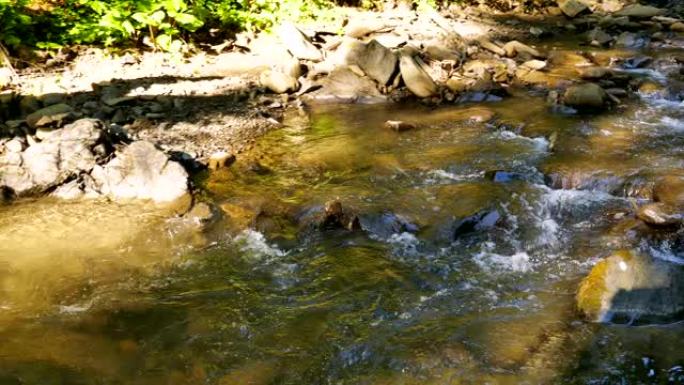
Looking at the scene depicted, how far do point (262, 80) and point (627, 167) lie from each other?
6336mm

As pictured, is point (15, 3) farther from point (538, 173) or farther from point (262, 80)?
point (538, 173)

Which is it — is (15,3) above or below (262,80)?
above

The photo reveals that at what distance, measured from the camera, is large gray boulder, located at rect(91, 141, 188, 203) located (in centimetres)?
685

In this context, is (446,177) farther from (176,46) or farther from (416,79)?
(176,46)

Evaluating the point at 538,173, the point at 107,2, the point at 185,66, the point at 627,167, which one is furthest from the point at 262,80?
the point at 627,167

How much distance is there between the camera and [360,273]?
211 inches

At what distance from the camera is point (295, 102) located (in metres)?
10.3

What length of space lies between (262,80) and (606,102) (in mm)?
6024

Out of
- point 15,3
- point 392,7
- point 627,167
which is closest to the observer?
point 627,167

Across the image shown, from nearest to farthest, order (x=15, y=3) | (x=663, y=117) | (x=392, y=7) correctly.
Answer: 1. (x=663, y=117)
2. (x=15, y=3)
3. (x=392, y=7)

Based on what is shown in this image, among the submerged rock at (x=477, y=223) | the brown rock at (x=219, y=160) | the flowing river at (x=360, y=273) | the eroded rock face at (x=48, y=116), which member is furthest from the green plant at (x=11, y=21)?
the submerged rock at (x=477, y=223)

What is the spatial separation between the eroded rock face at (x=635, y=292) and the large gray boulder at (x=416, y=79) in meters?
6.17

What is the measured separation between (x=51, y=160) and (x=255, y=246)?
3.13 metres

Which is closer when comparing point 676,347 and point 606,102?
point 676,347
